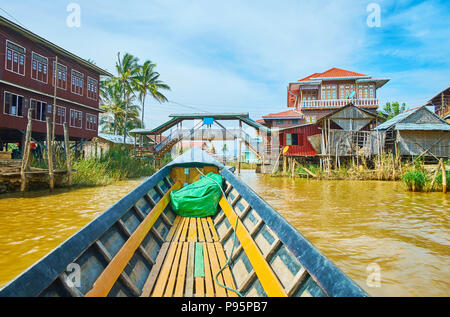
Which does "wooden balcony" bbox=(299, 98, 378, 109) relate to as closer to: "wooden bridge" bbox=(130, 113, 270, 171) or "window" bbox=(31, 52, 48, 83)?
"wooden bridge" bbox=(130, 113, 270, 171)

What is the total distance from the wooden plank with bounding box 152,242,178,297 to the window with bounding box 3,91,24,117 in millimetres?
17117

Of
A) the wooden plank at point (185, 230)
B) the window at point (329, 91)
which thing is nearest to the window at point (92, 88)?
the wooden plank at point (185, 230)

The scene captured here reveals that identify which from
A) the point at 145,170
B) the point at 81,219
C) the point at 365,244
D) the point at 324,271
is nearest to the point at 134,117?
the point at 145,170

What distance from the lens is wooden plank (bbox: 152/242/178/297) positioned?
2.64 meters

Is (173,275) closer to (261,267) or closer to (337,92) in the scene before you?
(261,267)

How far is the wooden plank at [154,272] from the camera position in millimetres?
2660

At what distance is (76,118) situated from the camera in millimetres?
21250

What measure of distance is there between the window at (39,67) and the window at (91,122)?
509 cm

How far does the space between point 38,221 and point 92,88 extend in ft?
62.6

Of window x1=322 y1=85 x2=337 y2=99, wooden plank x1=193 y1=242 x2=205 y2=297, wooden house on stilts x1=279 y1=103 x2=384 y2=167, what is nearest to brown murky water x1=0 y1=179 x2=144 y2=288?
wooden plank x1=193 y1=242 x2=205 y2=297

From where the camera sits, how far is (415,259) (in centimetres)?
475

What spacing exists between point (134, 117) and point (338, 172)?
93.1ft

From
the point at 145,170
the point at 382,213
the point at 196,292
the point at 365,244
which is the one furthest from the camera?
the point at 145,170

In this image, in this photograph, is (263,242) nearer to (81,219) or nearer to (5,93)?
(81,219)
